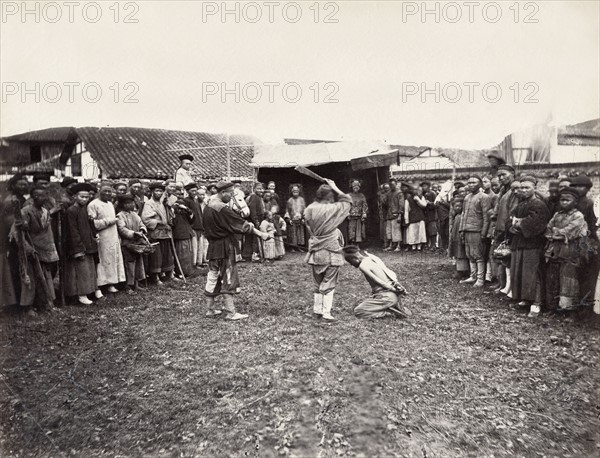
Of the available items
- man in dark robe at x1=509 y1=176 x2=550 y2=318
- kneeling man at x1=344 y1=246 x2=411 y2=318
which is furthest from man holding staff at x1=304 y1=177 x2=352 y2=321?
man in dark robe at x1=509 y1=176 x2=550 y2=318

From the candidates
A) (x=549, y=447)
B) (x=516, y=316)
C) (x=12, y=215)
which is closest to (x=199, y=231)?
(x=12, y=215)

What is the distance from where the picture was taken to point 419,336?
5.41m

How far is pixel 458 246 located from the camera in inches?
340

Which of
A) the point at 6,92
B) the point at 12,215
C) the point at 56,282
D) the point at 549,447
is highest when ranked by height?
the point at 6,92

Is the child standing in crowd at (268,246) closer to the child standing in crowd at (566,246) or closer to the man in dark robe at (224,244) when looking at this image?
the man in dark robe at (224,244)

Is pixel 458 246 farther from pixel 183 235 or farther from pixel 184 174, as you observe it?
pixel 184 174

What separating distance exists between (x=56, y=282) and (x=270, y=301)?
3329 millimetres

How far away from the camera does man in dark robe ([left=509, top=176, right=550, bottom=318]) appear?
609cm

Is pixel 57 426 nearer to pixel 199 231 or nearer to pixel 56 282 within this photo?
pixel 56 282

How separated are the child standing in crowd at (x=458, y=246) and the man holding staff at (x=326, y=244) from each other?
3520 mm

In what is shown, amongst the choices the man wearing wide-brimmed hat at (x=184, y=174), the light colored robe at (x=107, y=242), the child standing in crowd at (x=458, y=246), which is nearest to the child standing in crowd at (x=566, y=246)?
the child standing in crowd at (x=458, y=246)

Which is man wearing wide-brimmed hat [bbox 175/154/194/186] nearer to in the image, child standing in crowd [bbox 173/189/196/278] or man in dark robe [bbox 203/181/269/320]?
child standing in crowd [bbox 173/189/196/278]

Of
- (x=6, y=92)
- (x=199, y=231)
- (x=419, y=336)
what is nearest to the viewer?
(x=6, y=92)

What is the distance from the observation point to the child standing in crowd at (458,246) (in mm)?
8633
